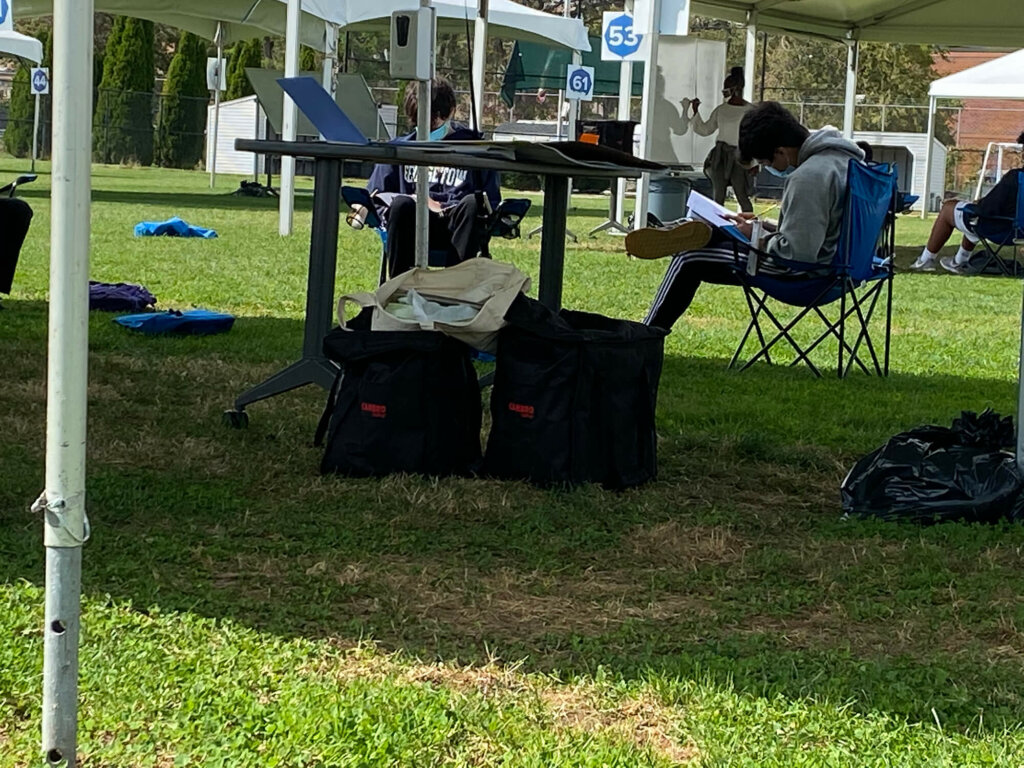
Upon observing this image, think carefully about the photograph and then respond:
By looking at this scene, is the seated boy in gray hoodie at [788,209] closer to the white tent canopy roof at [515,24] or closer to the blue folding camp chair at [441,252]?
the blue folding camp chair at [441,252]

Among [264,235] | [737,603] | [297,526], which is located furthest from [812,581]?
[264,235]

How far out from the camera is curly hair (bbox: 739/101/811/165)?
574 cm

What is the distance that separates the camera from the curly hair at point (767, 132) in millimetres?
5742

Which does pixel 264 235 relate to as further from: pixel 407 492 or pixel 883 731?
pixel 883 731

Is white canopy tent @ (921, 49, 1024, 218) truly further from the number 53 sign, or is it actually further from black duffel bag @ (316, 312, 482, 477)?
black duffel bag @ (316, 312, 482, 477)

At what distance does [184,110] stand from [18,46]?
12.5 meters

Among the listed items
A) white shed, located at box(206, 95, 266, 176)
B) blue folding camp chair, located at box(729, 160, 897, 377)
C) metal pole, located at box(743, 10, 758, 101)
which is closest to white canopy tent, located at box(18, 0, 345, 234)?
metal pole, located at box(743, 10, 758, 101)

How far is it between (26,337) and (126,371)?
0.83 metres

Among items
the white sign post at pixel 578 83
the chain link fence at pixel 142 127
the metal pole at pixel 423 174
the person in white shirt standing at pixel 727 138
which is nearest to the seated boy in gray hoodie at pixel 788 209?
the metal pole at pixel 423 174

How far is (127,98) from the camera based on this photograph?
31328mm

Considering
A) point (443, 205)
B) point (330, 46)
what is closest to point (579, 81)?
point (330, 46)

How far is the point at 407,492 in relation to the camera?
372 cm

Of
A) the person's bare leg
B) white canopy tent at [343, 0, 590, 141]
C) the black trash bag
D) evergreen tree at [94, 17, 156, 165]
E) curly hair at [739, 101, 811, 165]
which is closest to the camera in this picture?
the black trash bag

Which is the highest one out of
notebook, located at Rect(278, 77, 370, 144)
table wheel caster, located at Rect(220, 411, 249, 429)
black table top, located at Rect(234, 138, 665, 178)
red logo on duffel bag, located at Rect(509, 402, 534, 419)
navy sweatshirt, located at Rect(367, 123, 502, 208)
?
notebook, located at Rect(278, 77, 370, 144)
